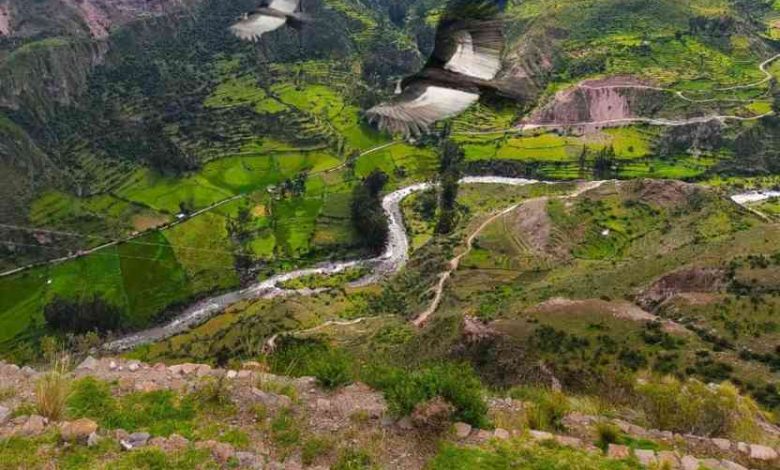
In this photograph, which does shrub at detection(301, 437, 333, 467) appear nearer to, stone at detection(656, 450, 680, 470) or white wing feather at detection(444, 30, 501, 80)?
stone at detection(656, 450, 680, 470)

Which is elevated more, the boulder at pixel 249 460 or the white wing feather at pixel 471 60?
the white wing feather at pixel 471 60

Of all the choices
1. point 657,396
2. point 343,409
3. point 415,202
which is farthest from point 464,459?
point 415,202

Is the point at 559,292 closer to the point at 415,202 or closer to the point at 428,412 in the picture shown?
the point at 428,412

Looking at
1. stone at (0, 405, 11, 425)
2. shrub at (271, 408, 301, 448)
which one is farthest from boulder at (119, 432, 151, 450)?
stone at (0, 405, 11, 425)

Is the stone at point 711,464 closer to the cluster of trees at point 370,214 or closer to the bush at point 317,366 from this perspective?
the bush at point 317,366

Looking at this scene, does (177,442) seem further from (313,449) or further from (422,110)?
(422,110)

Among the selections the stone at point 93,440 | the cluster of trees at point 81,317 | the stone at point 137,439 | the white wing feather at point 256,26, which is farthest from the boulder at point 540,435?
the cluster of trees at point 81,317
